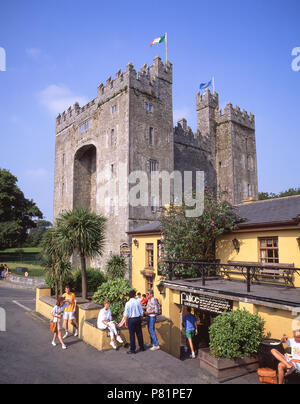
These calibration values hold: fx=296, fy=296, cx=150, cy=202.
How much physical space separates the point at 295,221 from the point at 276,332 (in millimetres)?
4580

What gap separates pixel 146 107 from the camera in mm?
29438

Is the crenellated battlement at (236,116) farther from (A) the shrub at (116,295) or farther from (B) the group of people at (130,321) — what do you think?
(B) the group of people at (130,321)

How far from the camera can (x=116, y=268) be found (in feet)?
76.0

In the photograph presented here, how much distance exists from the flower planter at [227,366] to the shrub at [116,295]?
4.10 metres

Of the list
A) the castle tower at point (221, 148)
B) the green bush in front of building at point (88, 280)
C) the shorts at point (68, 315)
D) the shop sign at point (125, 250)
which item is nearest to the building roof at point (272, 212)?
the shorts at point (68, 315)

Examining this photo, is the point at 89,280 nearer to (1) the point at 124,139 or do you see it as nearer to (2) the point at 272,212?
(1) the point at 124,139

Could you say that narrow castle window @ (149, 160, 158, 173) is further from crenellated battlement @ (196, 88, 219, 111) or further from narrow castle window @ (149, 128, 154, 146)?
crenellated battlement @ (196, 88, 219, 111)

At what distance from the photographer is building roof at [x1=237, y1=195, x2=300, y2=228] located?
11.7 m

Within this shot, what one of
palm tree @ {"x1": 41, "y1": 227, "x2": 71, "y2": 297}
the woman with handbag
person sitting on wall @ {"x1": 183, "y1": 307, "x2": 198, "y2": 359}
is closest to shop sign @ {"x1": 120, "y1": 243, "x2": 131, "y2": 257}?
palm tree @ {"x1": 41, "y1": 227, "x2": 71, "y2": 297}

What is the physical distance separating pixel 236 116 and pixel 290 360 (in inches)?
1505

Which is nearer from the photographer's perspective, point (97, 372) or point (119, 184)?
point (97, 372)

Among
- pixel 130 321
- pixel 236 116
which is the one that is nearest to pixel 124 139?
pixel 236 116
